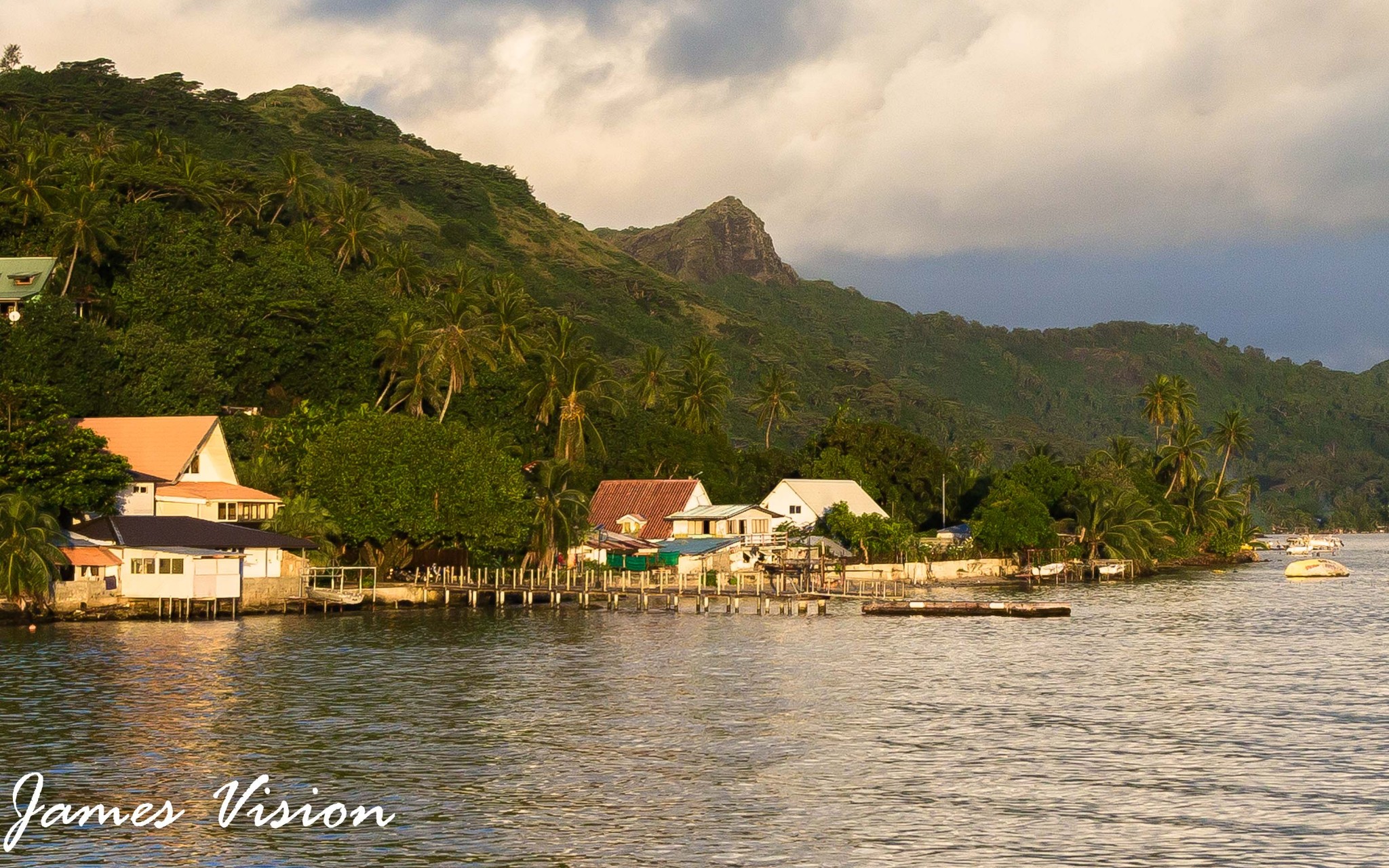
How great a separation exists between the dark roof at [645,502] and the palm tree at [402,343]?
67.3ft

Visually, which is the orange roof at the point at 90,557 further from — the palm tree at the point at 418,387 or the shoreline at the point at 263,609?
the palm tree at the point at 418,387

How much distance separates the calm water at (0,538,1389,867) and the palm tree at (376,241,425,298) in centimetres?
7281

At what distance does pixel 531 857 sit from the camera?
3044 centimetres

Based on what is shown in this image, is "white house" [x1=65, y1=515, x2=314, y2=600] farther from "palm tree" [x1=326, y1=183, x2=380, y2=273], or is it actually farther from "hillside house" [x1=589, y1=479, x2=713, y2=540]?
"palm tree" [x1=326, y1=183, x2=380, y2=273]

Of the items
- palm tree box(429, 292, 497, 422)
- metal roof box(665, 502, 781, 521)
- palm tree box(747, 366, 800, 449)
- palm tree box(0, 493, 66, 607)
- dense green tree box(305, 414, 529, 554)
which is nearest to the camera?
palm tree box(0, 493, 66, 607)

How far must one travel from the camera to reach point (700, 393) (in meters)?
157

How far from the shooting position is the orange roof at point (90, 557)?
75625mm

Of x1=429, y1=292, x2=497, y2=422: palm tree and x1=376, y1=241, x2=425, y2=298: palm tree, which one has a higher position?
x1=376, y1=241, x2=425, y2=298: palm tree

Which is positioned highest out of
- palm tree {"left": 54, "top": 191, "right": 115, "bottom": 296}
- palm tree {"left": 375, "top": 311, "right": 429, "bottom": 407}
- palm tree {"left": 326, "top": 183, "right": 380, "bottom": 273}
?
palm tree {"left": 326, "top": 183, "right": 380, "bottom": 273}

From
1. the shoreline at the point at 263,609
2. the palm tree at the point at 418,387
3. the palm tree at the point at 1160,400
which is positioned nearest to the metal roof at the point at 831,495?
the shoreline at the point at 263,609

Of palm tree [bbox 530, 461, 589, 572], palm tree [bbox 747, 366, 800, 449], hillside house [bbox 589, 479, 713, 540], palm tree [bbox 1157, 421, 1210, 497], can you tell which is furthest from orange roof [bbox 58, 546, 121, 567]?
→ palm tree [bbox 1157, 421, 1210, 497]

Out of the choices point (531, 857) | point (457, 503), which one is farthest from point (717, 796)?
point (457, 503)

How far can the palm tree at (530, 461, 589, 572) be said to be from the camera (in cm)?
10075

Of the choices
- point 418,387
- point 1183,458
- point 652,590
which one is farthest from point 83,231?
point 1183,458
